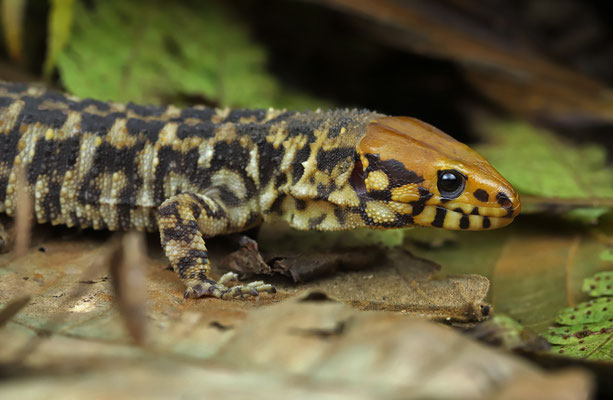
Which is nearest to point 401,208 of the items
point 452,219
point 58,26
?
point 452,219

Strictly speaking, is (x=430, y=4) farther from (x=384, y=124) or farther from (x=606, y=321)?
(x=606, y=321)

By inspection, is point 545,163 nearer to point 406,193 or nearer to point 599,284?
point 599,284

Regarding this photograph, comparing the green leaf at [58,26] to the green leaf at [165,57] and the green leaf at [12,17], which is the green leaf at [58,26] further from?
the green leaf at [12,17]

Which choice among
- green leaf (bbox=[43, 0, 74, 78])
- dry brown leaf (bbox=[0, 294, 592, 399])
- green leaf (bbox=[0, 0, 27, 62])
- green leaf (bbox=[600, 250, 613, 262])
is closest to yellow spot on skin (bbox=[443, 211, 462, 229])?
green leaf (bbox=[600, 250, 613, 262])

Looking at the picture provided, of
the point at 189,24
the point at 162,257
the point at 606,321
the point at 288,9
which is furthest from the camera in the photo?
the point at 288,9

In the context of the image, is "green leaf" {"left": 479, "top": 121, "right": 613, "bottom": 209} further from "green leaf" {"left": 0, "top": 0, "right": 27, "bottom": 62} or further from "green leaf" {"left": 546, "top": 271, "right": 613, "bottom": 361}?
"green leaf" {"left": 0, "top": 0, "right": 27, "bottom": 62}

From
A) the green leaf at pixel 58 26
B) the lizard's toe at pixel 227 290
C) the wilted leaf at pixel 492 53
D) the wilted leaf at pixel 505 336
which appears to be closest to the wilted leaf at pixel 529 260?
the wilted leaf at pixel 505 336

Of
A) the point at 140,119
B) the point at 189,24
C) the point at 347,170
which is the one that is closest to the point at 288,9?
the point at 189,24
